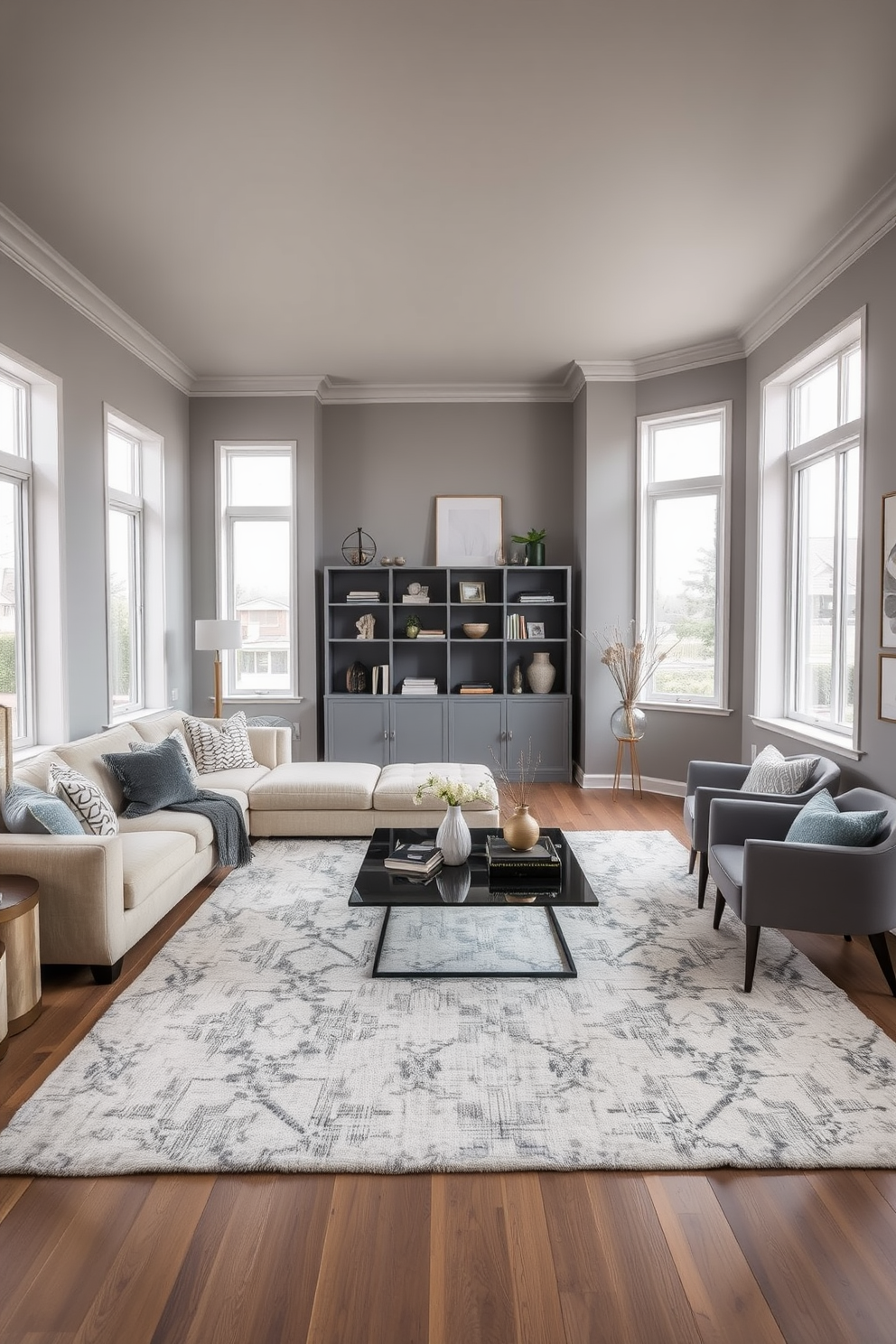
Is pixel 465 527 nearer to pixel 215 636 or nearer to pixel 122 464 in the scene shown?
pixel 215 636

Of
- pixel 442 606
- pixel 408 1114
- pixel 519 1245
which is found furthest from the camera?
pixel 442 606

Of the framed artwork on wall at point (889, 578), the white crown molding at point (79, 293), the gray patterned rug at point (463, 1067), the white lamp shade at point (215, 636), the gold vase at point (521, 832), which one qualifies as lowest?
the gray patterned rug at point (463, 1067)

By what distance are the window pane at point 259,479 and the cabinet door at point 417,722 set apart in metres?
2.02

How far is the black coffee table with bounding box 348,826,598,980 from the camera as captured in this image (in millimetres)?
3086

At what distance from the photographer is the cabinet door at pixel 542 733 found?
22.7ft

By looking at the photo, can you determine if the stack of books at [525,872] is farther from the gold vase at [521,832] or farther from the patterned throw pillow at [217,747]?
the patterned throw pillow at [217,747]

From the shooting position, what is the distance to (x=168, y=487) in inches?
251

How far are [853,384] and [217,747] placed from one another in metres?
4.32

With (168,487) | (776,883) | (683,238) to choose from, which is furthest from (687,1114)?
(168,487)

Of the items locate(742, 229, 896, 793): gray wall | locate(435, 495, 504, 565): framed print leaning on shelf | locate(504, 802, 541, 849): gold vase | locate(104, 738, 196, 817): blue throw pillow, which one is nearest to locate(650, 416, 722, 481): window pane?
locate(435, 495, 504, 565): framed print leaning on shelf

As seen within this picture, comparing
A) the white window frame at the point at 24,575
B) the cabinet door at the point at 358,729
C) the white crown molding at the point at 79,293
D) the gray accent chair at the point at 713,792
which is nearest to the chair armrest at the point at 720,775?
the gray accent chair at the point at 713,792

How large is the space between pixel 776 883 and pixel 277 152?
3598 millimetres

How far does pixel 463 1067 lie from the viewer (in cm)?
251

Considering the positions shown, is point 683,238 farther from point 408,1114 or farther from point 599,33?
point 408,1114
